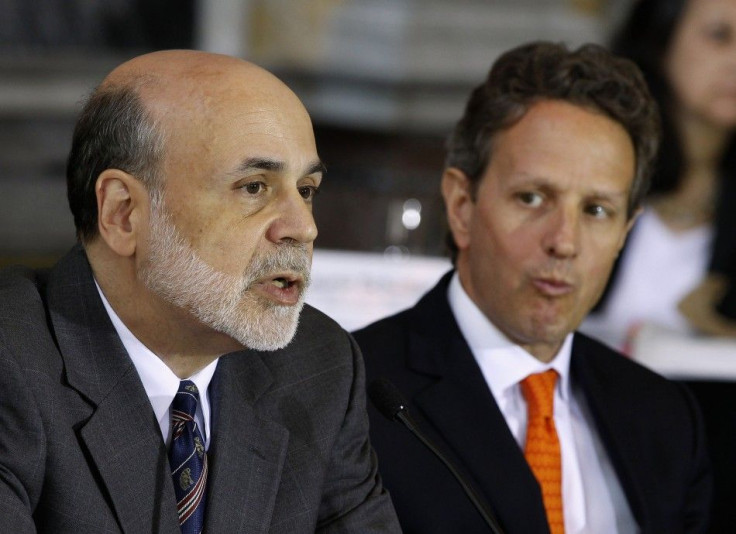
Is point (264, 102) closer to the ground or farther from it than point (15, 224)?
farther from it

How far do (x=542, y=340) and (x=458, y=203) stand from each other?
0.37 metres

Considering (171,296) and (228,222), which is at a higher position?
(228,222)

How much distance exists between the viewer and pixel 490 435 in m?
2.37

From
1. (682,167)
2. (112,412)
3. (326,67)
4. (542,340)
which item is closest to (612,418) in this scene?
(542,340)

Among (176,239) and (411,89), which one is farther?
(411,89)

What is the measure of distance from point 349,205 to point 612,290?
171 cm

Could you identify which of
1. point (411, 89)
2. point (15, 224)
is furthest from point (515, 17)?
point (15, 224)

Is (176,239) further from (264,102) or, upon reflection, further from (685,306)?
(685,306)

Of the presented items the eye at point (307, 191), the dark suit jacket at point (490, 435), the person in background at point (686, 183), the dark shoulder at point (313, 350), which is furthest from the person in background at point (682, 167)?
the eye at point (307, 191)

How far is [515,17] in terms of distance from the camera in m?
5.99

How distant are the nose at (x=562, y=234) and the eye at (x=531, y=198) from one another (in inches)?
1.6

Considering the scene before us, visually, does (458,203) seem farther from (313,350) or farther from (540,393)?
(313,350)

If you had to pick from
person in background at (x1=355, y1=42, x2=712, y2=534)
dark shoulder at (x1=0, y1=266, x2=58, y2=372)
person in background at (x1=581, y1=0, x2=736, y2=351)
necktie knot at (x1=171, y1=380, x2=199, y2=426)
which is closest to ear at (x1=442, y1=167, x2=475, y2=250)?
person in background at (x1=355, y1=42, x2=712, y2=534)

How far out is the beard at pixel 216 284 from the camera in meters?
1.85
